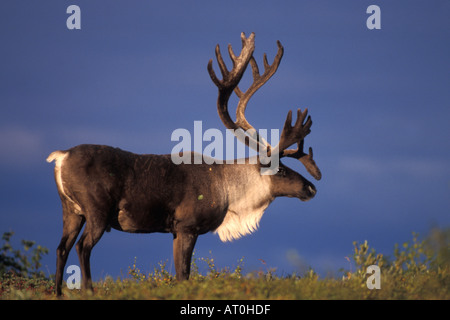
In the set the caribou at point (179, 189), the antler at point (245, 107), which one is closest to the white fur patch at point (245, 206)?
the caribou at point (179, 189)

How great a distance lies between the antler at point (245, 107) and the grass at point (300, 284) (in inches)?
100

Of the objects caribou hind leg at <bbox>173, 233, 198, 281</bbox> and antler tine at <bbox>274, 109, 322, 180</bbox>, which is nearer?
caribou hind leg at <bbox>173, 233, 198, 281</bbox>

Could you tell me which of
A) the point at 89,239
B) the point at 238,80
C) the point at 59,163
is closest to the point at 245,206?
the point at 238,80

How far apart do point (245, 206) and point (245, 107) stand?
2093mm

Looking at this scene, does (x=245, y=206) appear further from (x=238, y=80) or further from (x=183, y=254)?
(x=238, y=80)

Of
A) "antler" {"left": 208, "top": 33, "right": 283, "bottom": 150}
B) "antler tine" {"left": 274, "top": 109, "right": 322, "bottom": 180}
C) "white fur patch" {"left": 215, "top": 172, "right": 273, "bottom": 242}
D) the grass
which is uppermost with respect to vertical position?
"antler" {"left": 208, "top": 33, "right": 283, "bottom": 150}

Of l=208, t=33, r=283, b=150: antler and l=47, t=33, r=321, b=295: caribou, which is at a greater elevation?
l=208, t=33, r=283, b=150: antler

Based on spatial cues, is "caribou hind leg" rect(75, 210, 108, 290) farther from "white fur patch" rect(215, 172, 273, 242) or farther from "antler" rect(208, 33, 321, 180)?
"antler" rect(208, 33, 321, 180)

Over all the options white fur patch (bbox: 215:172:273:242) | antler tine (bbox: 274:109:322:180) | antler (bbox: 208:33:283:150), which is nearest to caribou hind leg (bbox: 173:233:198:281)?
white fur patch (bbox: 215:172:273:242)

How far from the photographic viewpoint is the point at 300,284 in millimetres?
7680

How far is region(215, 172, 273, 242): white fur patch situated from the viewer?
1017 cm
